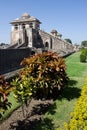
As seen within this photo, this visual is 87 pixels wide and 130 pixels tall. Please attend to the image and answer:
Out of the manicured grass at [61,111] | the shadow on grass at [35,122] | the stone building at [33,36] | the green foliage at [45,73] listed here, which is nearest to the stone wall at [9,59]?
the manicured grass at [61,111]

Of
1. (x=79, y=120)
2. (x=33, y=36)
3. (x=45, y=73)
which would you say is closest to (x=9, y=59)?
(x=45, y=73)

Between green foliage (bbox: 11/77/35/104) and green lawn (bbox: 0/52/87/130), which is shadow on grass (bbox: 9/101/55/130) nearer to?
green lawn (bbox: 0/52/87/130)

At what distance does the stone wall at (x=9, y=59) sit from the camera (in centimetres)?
3429

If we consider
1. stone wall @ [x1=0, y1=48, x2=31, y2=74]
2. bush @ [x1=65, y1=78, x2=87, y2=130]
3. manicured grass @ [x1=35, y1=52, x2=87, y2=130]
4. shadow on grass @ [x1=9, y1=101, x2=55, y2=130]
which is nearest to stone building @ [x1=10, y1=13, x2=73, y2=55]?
stone wall @ [x1=0, y1=48, x2=31, y2=74]

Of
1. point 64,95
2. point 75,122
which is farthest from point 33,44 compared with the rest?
point 75,122

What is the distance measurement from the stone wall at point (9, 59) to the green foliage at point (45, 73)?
61.9 ft

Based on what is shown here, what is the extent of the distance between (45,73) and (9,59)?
83.4ft

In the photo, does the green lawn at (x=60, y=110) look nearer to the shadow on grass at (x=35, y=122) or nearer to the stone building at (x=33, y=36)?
the shadow on grass at (x=35, y=122)

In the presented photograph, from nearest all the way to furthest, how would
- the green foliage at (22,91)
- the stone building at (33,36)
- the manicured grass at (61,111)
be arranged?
the manicured grass at (61,111) → the green foliage at (22,91) → the stone building at (33,36)

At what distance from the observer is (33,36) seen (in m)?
67.5

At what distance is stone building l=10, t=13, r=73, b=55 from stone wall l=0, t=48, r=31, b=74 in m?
20.8

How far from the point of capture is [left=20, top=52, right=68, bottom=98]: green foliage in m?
12.1

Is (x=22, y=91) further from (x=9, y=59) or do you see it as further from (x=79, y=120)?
(x=9, y=59)

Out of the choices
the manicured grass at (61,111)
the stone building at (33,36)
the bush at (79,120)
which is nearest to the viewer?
the bush at (79,120)
